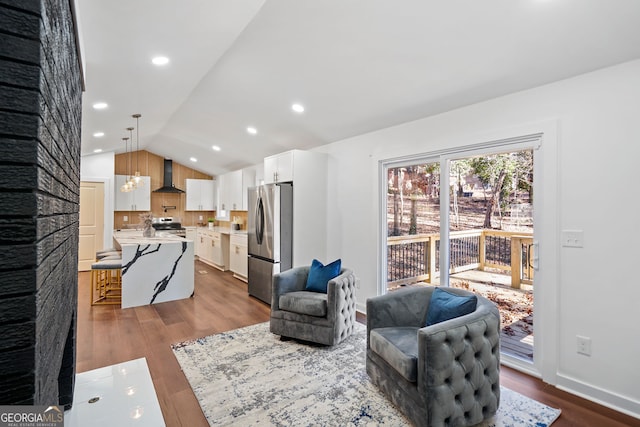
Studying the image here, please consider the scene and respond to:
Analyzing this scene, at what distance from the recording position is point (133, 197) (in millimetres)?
7898

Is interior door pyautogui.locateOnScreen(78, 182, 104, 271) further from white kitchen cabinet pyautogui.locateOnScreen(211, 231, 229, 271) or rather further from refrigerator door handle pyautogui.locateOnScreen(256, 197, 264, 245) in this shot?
refrigerator door handle pyautogui.locateOnScreen(256, 197, 264, 245)

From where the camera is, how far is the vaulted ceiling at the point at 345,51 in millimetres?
2006

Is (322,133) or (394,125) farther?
(322,133)

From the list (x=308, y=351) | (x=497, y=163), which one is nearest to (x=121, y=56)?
(x=308, y=351)

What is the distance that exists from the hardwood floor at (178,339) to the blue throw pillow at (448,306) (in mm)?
911

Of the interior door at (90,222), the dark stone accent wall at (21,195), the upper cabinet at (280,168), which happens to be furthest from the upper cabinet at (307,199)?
the interior door at (90,222)

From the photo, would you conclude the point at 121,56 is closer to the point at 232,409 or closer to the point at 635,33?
the point at 232,409

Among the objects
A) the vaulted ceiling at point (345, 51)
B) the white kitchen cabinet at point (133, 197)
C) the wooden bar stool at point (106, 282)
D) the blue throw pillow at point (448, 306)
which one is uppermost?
the vaulted ceiling at point (345, 51)

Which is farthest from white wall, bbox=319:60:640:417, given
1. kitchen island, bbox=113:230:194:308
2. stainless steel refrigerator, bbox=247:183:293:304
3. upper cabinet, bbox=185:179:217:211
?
upper cabinet, bbox=185:179:217:211

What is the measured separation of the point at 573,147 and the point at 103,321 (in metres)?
5.28

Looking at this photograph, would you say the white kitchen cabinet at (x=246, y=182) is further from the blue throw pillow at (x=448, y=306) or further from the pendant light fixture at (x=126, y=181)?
the blue throw pillow at (x=448, y=306)

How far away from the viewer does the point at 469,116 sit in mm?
3051

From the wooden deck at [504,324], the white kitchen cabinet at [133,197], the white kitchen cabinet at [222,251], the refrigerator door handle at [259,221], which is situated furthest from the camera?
the white kitchen cabinet at [133,197]

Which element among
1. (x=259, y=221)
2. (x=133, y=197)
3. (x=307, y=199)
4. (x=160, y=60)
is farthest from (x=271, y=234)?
(x=133, y=197)
